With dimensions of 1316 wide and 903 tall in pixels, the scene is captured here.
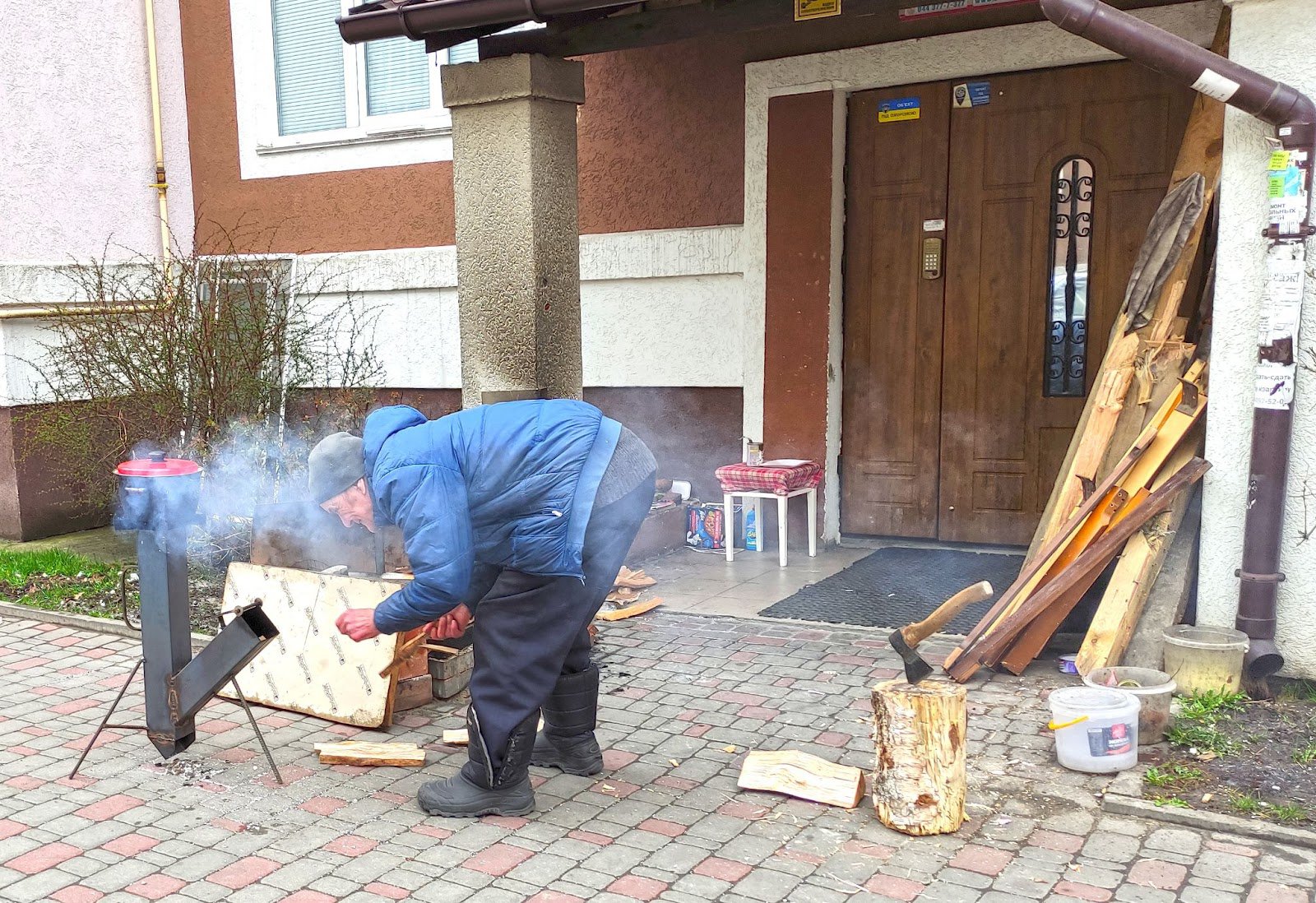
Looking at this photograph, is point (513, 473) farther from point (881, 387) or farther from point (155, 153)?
point (155, 153)

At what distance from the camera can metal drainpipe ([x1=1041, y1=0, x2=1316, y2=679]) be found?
4957mm

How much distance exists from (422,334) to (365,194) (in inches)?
52.7

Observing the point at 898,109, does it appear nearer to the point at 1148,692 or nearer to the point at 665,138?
the point at 665,138

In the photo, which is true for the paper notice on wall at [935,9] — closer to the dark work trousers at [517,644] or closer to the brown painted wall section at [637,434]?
the brown painted wall section at [637,434]

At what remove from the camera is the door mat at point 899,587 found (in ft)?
22.0

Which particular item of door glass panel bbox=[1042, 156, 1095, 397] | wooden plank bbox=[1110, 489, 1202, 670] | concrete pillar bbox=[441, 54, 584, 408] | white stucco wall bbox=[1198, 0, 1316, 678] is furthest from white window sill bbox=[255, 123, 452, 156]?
wooden plank bbox=[1110, 489, 1202, 670]

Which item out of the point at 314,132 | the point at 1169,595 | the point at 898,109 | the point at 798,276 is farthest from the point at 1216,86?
the point at 314,132

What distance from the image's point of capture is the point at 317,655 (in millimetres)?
5348

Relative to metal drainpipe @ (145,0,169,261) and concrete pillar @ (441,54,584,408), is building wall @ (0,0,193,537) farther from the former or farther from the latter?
concrete pillar @ (441,54,584,408)

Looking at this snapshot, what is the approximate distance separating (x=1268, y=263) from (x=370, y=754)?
4.30 meters

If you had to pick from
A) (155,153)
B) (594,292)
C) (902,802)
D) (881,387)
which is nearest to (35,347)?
(155,153)

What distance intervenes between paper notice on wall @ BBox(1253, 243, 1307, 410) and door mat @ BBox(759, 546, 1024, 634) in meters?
2.01

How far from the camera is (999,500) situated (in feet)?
26.4

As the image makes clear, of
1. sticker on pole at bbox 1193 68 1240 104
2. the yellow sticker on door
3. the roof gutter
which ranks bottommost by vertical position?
sticker on pole at bbox 1193 68 1240 104
